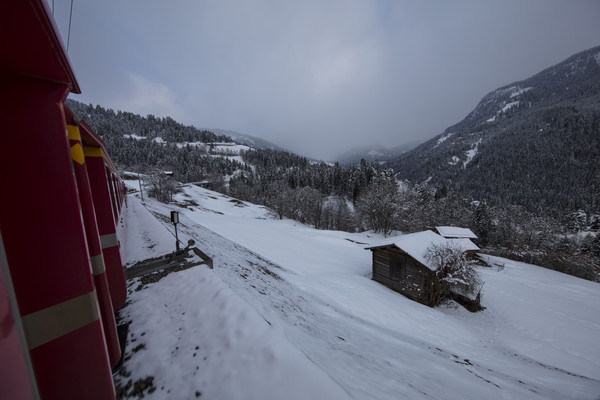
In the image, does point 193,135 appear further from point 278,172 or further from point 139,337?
point 139,337

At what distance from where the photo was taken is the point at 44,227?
82.1 inches

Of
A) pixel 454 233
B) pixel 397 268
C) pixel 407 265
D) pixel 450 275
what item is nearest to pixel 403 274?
pixel 397 268

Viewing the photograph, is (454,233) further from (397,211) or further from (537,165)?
(537,165)

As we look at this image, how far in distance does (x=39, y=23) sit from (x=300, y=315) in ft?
23.4

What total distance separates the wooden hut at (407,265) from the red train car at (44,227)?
16.4 metres

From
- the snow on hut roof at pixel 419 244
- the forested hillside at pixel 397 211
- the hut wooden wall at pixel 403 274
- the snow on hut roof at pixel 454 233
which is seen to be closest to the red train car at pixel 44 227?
the snow on hut roof at pixel 419 244

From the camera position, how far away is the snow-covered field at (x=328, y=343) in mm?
2963

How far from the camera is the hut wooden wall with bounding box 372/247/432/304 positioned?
1456cm

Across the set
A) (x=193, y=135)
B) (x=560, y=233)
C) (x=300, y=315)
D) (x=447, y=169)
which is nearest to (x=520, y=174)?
(x=447, y=169)

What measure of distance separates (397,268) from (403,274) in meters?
0.61

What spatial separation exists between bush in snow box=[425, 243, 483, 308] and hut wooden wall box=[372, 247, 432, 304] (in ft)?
1.76

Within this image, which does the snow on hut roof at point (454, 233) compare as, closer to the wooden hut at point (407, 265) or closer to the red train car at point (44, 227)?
the wooden hut at point (407, 265)

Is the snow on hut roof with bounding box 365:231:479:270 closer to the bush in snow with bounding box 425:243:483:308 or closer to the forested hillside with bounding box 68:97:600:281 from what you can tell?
the bush in snow with bounding box 425:243:483:308

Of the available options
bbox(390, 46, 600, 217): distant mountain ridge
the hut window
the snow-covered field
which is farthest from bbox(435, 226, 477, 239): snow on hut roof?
bbox(390, 46, 600, 217): distant mountain ridge
